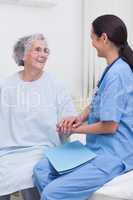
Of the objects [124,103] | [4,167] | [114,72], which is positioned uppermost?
[114,72]

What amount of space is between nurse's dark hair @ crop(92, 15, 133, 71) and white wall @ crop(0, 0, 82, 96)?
907 mm

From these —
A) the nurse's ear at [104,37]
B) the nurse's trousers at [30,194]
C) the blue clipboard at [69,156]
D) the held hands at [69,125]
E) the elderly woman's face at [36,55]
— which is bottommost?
the nurse's trousers at [30,194]

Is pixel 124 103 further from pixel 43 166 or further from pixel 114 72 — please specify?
pixel 43 166

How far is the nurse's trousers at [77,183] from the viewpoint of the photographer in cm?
190

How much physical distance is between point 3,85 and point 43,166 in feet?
1.96

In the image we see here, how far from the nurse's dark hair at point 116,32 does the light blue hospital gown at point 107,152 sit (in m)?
0.05

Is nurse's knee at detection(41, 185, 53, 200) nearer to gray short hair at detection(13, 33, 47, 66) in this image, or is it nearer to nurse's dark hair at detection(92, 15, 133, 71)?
nurse's dark hair at detection(92, 15, 133, 71)

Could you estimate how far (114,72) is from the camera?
1.96 m

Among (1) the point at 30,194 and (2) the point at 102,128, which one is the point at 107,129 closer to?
(2) the point at 102,128

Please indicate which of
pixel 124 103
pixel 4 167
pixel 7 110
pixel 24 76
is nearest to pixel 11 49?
pixel 24 76

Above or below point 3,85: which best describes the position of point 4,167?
below

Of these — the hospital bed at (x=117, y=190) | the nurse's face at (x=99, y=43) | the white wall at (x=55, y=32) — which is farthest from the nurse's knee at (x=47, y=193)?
the white wall at (x=55, y=32)

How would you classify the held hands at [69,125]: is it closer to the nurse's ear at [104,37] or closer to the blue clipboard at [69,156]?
the blue clipboard at [69,156]

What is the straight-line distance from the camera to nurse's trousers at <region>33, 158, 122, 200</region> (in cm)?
190
